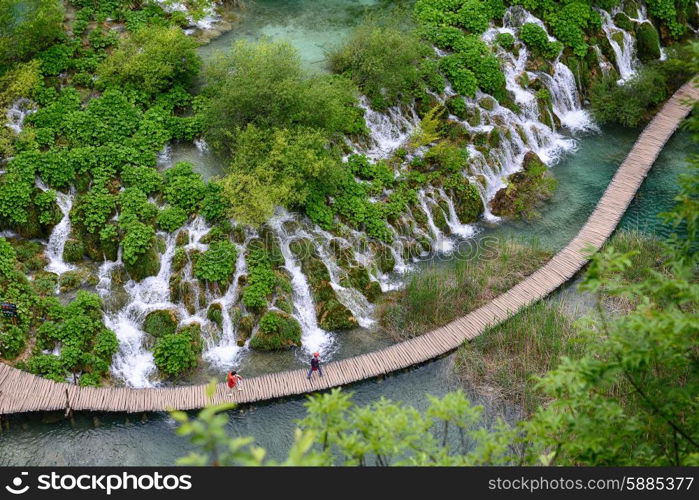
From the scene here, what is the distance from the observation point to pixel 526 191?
97.3 feet

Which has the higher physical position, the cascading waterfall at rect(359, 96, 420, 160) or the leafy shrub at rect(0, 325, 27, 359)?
the cascading waterfall at rect(359, 96, 420, 160)

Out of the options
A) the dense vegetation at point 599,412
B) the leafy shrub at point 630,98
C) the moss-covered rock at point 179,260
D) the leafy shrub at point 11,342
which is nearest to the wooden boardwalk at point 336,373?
the leafy shrub at point 11,342

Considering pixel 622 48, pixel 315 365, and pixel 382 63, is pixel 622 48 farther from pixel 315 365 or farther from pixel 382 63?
pixel 315 365

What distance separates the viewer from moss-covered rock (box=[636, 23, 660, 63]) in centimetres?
3691

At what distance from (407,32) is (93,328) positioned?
1927 cm

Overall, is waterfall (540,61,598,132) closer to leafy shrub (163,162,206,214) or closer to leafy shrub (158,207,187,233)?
leafy shrub (163,162,206,214)

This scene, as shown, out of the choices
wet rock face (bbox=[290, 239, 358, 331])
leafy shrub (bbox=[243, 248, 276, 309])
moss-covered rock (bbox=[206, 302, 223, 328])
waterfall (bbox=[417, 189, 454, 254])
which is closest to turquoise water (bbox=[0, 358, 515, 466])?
wet rock face (bbox=[290, 239, 358, 331])

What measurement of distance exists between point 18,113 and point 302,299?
13.4 meters

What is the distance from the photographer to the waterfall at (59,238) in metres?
24.7

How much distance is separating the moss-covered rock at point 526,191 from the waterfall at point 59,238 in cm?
1653

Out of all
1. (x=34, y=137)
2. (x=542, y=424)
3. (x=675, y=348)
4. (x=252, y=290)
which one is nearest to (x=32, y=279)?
(x=34, y=137)

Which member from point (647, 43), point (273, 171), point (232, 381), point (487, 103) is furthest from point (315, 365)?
point (647, 43)

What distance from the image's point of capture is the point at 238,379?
21656 mm

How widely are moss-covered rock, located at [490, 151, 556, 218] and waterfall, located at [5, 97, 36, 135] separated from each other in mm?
18771
